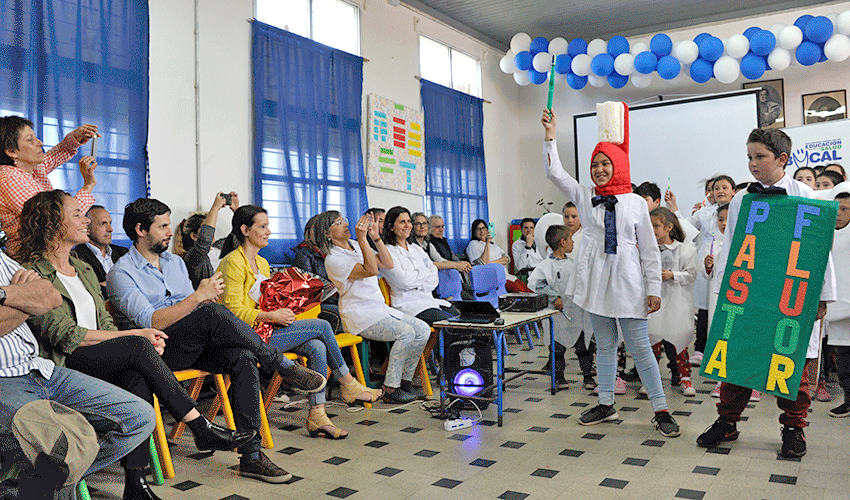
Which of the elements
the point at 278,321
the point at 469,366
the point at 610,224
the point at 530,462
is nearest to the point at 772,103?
the point at 610,224

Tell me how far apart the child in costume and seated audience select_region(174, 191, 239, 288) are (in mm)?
2822

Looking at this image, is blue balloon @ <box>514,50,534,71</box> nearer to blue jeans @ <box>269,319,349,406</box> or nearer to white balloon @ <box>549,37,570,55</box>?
white balloon @ <box>549,37,570,55</box>

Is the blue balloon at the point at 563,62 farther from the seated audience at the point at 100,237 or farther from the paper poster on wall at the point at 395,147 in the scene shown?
the seated audience at the point at 100,237

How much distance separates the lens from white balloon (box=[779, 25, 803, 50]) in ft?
22.9

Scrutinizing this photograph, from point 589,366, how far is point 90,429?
323 cm

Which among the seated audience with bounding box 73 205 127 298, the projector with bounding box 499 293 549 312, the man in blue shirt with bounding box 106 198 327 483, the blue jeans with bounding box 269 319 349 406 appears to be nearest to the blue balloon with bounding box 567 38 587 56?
the projector with bounding box 499 293 549 312

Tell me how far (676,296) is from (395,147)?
4021mm

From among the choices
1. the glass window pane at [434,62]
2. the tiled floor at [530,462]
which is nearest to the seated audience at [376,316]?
the tiled floor at [530,462]

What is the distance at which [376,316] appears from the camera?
414 centimetres

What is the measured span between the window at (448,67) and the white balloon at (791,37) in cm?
372

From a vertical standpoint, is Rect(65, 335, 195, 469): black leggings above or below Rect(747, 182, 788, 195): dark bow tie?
below

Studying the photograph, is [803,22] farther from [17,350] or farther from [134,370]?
[17,350]

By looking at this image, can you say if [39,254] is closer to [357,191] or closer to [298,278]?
[298,278]

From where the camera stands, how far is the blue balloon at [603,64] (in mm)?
7707
